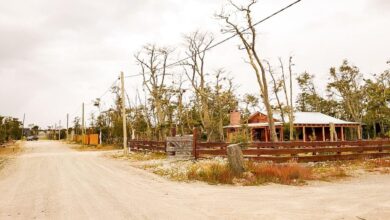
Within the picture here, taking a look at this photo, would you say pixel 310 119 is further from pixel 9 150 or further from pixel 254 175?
pixel 9 150

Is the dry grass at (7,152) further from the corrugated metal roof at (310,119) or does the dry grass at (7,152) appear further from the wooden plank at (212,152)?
the corrugated metal roof at (310,119)

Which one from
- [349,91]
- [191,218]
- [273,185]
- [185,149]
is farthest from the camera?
[349,91]

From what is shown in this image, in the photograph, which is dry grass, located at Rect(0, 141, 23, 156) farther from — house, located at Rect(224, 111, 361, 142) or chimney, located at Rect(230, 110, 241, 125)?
chimney, located at Rect(230, 110, 241, 125)

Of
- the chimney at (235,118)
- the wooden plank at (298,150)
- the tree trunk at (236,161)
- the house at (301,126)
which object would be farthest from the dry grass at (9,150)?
the chimney at (235,118)

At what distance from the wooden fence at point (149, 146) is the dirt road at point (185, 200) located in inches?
422

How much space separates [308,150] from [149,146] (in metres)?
12.7

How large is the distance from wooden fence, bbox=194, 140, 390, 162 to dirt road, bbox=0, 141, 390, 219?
3662 millimetres

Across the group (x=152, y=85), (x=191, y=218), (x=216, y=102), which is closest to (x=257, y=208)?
(x=191, y=218)

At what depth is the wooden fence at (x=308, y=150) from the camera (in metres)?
15.6

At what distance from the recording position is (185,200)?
28.9 feet

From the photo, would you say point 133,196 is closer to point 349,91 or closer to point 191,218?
point 191,218

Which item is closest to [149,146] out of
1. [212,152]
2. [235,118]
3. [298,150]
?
[212,152]

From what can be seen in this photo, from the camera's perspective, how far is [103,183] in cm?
1180

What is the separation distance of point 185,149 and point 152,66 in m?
28.0
